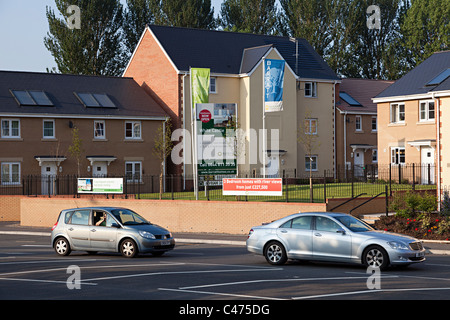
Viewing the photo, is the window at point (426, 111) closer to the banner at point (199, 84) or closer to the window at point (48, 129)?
the banner at point (199, 84)

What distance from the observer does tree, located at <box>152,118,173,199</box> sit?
4941 centimetres

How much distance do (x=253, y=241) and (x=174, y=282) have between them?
184 inches

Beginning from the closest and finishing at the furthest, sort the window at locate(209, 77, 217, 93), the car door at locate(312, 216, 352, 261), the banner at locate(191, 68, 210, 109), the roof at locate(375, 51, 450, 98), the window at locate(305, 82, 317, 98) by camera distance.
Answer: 1. the car door at locate(312, 216, 352, 261)
2. the banner at locate(191, 68, 210, 109)
3. the roof at locate(375, 51, 450, 98)
4. the window at locate(209, 77, 217, 93)
5. the window at locate(305, 82, 317, 98)

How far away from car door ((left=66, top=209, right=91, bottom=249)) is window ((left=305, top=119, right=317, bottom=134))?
35.0 metres

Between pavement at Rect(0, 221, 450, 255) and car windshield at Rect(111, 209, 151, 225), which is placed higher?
car windshield at Rect(111, 209, 151, 225)

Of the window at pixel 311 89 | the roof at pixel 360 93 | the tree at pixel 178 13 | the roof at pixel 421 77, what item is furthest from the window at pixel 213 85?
the tree at pixel 178 13

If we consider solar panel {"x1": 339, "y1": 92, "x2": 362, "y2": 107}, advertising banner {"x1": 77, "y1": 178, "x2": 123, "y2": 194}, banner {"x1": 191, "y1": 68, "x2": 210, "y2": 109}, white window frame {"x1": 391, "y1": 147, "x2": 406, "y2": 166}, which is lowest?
advertising banner {"x1": 77, "y1": 178, "x2": 123, "y2": 194}

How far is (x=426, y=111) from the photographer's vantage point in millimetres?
44031

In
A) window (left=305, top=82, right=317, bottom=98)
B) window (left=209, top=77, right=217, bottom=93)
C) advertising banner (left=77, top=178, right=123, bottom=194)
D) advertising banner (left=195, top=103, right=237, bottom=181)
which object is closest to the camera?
advertising banner (left=195, top=103, right=237, bottom=181)

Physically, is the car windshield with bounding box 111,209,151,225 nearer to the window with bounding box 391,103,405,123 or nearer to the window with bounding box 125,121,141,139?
the window with bounding box 391,103,405,123

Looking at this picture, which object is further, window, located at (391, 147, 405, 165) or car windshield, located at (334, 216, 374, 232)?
window, located at (391, 147, 405, 165)

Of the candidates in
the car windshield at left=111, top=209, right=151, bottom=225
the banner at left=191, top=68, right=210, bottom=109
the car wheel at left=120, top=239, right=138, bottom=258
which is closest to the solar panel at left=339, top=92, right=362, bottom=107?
the banner at left=191, top=68, right=210, bottom=109

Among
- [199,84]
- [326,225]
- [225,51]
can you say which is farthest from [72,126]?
[326,225]
